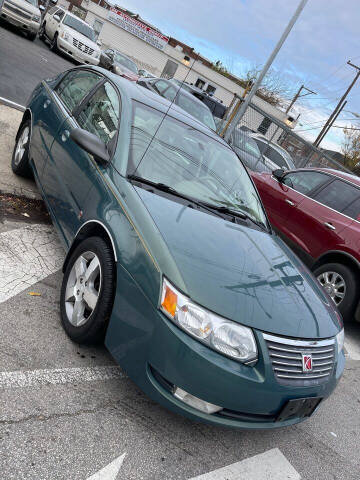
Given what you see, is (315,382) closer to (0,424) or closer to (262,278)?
(262,278)

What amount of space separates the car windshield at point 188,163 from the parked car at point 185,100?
6535 millimetres

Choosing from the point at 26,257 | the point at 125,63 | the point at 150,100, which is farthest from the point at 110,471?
the point at 125,63

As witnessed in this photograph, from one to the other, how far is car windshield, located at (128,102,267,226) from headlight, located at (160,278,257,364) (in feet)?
3.81

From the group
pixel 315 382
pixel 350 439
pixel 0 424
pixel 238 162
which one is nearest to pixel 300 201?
pixel 238 162

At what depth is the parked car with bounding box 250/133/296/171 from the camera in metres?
12.1

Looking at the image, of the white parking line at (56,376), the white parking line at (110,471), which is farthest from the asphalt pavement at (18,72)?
the white parking line at (110,471)

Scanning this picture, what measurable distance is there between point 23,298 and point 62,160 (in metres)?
1.28

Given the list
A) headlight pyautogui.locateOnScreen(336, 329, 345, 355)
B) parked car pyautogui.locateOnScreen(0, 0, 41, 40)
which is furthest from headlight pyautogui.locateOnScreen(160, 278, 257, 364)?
parked car pyautogui.locateOnScreen(0, 0, 41, 40)

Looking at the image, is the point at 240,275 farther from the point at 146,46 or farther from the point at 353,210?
the point at 146,46

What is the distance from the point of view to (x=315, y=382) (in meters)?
2.51

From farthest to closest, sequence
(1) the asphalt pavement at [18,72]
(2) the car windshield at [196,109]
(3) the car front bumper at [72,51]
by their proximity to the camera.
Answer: (3) the car front bumper at [72,51] → (2) the car windshield at [196,109] → (1) the asphalt pavement at [18,72]

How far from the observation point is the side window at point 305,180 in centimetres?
621

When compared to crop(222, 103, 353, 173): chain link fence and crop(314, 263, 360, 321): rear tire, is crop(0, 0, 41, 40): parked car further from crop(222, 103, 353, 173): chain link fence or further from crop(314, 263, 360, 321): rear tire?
crop(314, 263, 360, 321): rear tire

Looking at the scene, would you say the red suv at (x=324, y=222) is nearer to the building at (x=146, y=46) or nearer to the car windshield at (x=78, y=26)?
the car windshield at (x=78, y=26)
